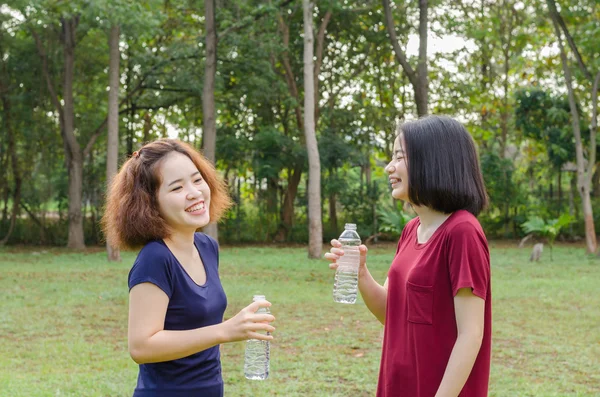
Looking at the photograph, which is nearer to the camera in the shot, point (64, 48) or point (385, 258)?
point (385, 258)

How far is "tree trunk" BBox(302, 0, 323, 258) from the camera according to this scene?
17.7 metres

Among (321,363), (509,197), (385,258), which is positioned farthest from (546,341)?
(509,197)

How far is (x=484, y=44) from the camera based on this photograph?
86.4ft

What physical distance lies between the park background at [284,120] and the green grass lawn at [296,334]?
0.17 meters

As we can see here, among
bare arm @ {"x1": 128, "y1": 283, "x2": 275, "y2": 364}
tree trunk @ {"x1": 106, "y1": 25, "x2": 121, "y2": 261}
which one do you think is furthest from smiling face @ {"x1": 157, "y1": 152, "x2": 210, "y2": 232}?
tree trunk @ {"x1": 106, "y1": 25, "x2": 121, "y2": 261}

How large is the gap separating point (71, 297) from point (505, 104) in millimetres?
20305

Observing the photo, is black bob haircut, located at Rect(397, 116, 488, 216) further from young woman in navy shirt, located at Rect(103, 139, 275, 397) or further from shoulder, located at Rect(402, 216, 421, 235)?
young woman in navy shirt, located at Rect(103, 139, 275, 397)

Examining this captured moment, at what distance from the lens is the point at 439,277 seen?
250cm

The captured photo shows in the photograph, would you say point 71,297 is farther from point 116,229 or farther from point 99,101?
point 99,101

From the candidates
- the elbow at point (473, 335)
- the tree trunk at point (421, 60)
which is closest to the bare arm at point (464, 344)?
the elbow at point (473, 335)

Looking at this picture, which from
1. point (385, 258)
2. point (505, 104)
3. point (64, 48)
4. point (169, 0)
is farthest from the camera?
point (505, 104)

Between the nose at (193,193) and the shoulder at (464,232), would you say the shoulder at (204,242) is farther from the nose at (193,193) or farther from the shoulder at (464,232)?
the shoulder at (464,232)

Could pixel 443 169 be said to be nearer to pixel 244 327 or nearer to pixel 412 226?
pixel 412 226

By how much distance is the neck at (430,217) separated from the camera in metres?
2.65
